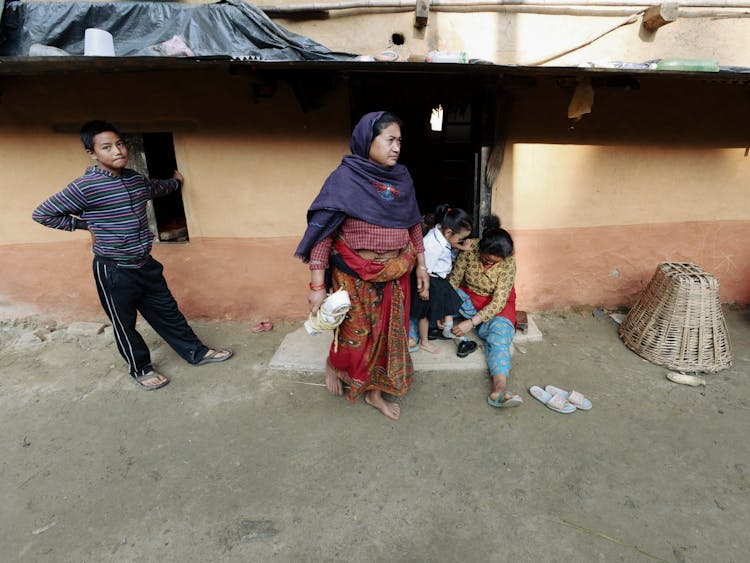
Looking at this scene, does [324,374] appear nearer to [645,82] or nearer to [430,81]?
[430,81]

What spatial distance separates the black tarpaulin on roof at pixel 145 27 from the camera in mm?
2916

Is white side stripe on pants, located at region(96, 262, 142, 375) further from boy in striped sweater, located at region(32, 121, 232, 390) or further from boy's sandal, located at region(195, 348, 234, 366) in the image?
boy's sandal, located at region(195, 348, 234, 366)

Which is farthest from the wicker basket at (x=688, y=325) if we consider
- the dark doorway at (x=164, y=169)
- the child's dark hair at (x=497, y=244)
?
the dark doorway at (x=164, y=169)

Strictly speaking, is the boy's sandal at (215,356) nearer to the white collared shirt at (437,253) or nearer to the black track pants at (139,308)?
the black track pants at (139,308)

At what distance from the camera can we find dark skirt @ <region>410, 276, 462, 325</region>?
10.3 feet

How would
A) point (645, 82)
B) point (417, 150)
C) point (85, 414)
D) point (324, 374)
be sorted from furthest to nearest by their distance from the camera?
point (417, 150) < point (645, 82) < point (324, 374) < point (85, 414)

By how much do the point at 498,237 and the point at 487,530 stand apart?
179cm

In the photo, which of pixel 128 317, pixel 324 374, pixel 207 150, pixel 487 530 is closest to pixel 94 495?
pixel 128 317

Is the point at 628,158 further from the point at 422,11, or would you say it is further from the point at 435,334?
the point at 435,334

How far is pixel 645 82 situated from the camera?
347 cm

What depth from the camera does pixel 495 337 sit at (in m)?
3.09

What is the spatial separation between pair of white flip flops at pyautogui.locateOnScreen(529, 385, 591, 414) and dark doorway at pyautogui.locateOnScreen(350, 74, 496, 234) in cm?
154

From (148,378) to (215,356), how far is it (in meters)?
0.49

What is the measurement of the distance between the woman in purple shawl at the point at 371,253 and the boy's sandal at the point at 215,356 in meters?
1.08
